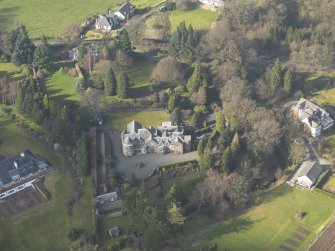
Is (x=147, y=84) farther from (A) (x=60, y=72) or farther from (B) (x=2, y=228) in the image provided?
(B) (x=2, y=228)

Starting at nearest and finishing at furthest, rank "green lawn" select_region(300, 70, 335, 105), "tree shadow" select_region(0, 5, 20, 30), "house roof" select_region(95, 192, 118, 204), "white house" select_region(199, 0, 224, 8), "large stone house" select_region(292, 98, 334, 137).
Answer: "house roof" select_region(95, 192, 118, 204)
"large stone house" select_region(292, 98, 334, 137)
"green lawn" select_region(300, 70, 335, 105)
"tree shadow" select_region(0, 5, 20, 30)
"white house" select_region(199, 0, 224, 8)

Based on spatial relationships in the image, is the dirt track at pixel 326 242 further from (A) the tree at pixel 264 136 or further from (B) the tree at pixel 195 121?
(B) the tree at pixel 195 121

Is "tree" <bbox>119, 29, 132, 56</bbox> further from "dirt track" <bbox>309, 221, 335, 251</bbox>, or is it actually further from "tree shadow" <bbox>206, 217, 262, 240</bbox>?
"dirt track" <bbox>309, 221, 335, 251</bbox>

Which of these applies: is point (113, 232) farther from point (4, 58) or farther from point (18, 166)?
point (4, 58)

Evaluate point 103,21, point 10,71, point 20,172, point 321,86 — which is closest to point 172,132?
point 20,172

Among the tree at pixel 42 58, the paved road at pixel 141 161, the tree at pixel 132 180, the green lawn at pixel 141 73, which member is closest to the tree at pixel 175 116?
the paved road at pixel 141 161

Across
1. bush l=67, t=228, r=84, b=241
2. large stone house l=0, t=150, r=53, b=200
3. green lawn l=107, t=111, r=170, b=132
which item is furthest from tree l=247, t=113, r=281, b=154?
large stone house l=0, t=150, r=53, b=200
